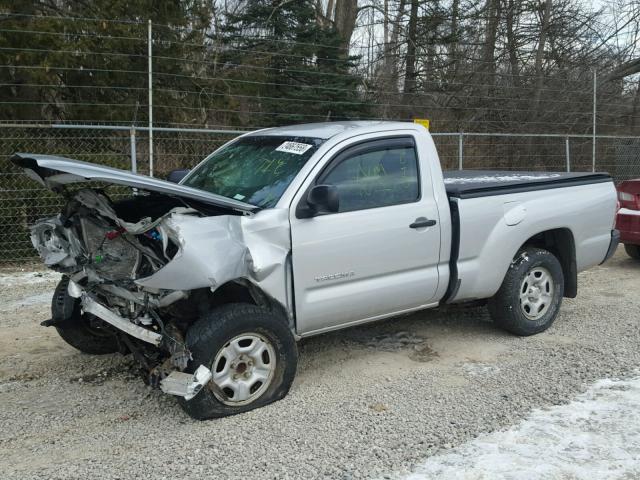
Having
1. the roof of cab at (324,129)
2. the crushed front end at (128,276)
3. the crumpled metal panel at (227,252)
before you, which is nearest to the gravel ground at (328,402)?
the crushed front end at (128,276)

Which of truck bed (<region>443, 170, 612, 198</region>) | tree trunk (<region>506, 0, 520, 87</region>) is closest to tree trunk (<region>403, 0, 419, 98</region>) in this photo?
tree trunk (<region>506, 0, 520, 87</region>)

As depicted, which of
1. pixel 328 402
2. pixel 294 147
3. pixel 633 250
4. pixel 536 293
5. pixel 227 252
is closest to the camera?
pixel 227 252

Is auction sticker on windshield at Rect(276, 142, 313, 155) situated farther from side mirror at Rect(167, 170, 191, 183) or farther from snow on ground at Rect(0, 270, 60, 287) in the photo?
snow on ground at Rect(0, 270, 60, 287)

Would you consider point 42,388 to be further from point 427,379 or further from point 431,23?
point 431,23

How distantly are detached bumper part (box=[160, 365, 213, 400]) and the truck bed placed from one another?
2.49m

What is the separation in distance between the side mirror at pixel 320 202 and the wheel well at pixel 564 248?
2.47m

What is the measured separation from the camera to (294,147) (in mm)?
4668

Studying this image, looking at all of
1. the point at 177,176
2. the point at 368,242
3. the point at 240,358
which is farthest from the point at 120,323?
the point at 177,176

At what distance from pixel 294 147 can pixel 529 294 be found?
2560 mm

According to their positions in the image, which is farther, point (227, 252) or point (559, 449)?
point (227, 252)

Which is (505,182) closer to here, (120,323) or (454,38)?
(120,323)

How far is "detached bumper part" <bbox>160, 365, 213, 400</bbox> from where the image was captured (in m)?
3.65

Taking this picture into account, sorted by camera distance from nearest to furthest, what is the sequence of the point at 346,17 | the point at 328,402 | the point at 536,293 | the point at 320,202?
the point at 320,202, the point at 328,402, the point at 536,293, the point at 346,17

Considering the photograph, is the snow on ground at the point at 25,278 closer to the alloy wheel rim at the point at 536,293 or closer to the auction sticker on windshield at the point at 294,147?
the auction sticker on windshield at the point at 294,147
